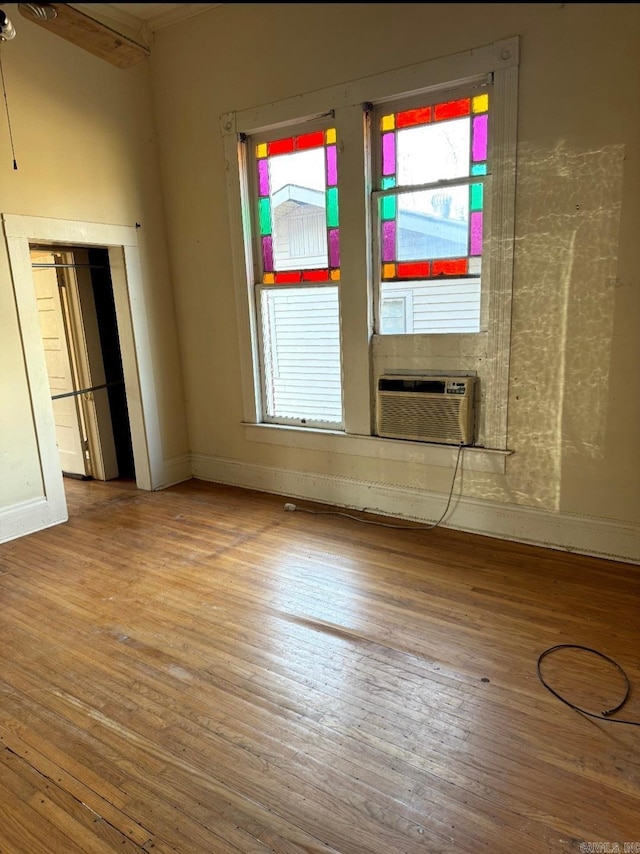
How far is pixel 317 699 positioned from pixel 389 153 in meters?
2.98

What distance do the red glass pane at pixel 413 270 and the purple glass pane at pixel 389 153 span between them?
0.55 meters

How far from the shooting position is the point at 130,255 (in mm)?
4211

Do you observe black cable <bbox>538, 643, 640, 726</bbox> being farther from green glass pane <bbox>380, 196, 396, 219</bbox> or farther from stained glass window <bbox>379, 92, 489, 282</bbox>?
green glass pane <bbox>380, 196, 396, 219</bbox>

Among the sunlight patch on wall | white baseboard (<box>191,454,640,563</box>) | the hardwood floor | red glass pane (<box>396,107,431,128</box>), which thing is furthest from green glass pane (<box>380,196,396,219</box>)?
the hardwood floor

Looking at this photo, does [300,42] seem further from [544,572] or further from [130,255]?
[544,572]

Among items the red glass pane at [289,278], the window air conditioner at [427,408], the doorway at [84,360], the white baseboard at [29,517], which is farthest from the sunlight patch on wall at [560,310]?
the doorway at [84,360]

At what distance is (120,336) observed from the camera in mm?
4348

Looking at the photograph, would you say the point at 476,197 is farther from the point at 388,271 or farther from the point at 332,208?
the point at 332,208

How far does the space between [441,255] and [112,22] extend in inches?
112

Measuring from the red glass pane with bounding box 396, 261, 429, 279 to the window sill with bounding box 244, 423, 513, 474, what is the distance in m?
1.02

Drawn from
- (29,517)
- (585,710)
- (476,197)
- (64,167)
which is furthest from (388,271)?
(29,517)

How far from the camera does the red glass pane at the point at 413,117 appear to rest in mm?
3229

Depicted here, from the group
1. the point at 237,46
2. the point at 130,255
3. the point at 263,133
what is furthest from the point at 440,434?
the point at 237,46

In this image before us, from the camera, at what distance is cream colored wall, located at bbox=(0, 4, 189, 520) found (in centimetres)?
350
